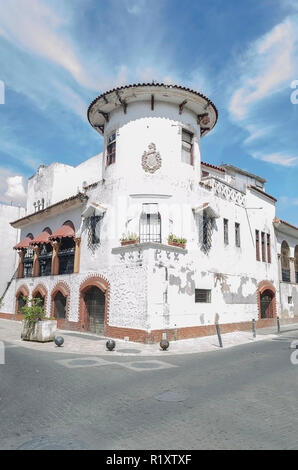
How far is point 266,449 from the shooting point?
4582 millimetres

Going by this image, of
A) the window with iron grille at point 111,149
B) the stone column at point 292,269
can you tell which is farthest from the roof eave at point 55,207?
the stone column at point 292,269

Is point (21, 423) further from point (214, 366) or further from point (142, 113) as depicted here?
point (142, 113)

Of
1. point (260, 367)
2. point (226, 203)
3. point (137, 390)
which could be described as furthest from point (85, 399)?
point (226, 203)

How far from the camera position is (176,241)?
17156mm

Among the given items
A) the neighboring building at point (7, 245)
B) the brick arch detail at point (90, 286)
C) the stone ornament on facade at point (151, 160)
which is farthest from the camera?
the neighboring building at point (7, 245)

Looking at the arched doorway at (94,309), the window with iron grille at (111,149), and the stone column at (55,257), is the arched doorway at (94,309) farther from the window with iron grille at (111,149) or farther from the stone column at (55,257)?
the window with iron grille at (111,149)

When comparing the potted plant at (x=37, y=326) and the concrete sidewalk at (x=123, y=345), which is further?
the potted plant at (x=37, y=326)

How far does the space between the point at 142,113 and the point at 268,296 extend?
1662 centimetres

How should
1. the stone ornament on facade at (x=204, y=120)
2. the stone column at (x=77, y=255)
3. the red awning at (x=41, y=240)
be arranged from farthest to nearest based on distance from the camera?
the red awning at (x=41, y=240), the stone column at (x=77, y=255), the stone ornament on facade at (x=204, y=120)

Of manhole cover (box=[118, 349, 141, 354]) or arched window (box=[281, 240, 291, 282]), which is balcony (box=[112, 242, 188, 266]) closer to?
manhole cover (box=[118, 349, 141, 354])

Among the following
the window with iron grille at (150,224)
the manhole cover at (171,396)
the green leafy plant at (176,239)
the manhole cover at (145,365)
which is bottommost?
the manhole cover at (145,365)

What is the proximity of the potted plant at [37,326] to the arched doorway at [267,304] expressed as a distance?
16.0 metres

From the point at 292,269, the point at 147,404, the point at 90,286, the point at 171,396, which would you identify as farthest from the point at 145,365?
the point at 292,269

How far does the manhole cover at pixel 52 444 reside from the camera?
4.55 meters
